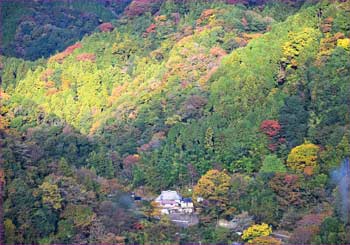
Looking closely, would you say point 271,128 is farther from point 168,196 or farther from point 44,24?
point 44,24

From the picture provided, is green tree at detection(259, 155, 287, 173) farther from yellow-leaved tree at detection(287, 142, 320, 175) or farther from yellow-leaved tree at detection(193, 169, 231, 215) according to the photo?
yellow-leaved tree at detection(193, 169, 231, 215)

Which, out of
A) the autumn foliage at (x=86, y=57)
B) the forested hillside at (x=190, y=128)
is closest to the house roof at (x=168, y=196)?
the forested hillside at (x=190, y=128)

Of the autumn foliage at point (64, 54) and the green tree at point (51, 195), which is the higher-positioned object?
the autumn foliage at point (64, 54)

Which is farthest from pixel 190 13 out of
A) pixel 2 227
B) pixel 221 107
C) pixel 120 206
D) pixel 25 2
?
pixel 2 227

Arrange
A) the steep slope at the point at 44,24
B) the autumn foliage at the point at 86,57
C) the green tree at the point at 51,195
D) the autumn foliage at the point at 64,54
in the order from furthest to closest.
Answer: the steep slope at the point at 44,24 → the autumn foliage at the point at 64,54 → the autumn foliage at the point at 86,57 → the green tree at the point at 51,195

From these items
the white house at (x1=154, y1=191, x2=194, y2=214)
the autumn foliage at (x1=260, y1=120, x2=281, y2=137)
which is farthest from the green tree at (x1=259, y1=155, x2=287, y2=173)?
the white house at (x1=154, y1=191, x2=194, y2=214)

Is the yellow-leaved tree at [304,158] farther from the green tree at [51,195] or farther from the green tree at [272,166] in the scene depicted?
the green tree at [51,195]

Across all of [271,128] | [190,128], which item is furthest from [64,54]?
[271,128]

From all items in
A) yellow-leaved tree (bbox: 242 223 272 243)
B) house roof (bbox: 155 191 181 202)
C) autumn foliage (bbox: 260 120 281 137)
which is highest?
autumn foliage (bbox: 260 120 281 137)
